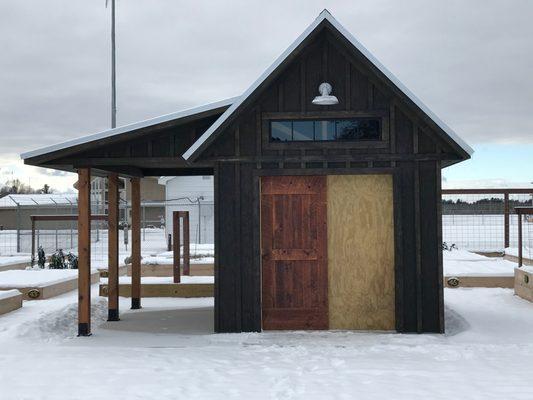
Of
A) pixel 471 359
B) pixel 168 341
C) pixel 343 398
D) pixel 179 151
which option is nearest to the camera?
pixel 343 398

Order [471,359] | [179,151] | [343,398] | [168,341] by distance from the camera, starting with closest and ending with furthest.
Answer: [343,398]
[471,359]
[168,341]
[179,151]

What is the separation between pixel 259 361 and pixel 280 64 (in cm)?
432

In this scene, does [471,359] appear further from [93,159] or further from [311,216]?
[93,159]

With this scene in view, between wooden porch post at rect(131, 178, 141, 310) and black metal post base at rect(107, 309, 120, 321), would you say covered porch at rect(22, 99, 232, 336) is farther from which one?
wooden porch post at rect(131, 178, 141, 310)

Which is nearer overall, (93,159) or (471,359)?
(471,359)

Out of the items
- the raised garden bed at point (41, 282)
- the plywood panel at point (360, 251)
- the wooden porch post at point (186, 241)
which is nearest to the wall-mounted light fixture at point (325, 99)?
the plywood panel at point (360, 251)

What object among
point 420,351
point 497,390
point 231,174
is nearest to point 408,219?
point 420,351

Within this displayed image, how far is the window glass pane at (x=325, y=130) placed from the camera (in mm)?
10102

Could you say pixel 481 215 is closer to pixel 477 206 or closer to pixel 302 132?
pixel 477 206

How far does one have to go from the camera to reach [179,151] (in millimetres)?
10438

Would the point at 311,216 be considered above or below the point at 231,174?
below

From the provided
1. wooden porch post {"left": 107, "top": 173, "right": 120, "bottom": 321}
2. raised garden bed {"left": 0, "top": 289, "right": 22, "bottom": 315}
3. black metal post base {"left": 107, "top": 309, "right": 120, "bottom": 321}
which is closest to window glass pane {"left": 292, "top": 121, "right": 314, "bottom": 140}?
wooden porch post {"left": 107, "top": 173, "right": 120, "bottom": 321}

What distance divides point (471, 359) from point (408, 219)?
255cm

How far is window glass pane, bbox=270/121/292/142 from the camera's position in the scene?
10.1 metres
